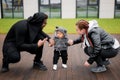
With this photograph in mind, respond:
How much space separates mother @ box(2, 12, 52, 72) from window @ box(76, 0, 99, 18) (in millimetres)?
14702

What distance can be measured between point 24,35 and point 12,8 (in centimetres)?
1573

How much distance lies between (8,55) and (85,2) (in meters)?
15.5

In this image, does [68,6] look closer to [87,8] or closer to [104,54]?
[87,8]

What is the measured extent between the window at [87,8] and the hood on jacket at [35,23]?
1473cm

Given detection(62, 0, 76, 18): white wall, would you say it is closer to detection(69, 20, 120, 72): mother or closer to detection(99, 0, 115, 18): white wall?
detection(99, 0, 115, 18): white wall

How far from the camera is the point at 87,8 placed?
19.6m

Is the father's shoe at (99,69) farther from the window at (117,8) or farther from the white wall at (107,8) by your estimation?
the window at (117,8)

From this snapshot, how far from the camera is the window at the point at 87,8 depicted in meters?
19.4

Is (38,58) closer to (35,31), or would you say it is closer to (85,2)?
(35,31)

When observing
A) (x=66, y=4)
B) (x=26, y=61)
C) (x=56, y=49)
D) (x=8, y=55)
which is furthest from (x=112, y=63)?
(x=66, y=4)

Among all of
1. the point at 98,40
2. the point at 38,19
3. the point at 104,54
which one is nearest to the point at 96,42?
the point at 98,40

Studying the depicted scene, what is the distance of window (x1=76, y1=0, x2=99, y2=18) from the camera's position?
19441 millimetres

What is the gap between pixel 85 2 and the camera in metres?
19.8

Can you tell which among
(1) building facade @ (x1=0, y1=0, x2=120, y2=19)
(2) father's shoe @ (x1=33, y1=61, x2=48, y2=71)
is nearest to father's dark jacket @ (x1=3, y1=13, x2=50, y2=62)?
(2) father's shoe @ (x1=33, y1=61, x2=48, y2=71)
